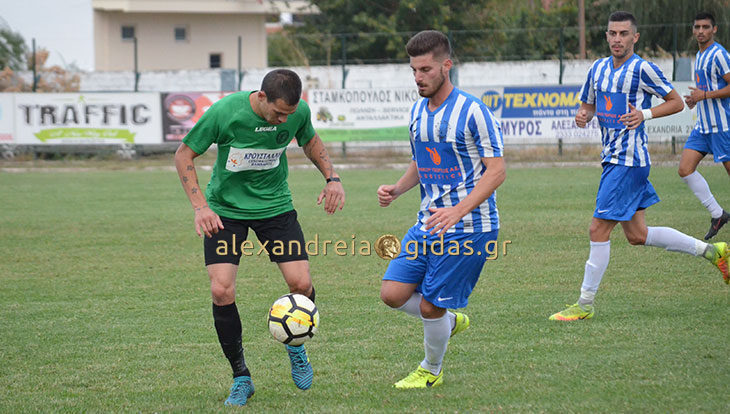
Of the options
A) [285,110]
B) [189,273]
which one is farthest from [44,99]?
[285,110]

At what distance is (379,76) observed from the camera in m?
25.9

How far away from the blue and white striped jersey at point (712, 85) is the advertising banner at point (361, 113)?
12591mm

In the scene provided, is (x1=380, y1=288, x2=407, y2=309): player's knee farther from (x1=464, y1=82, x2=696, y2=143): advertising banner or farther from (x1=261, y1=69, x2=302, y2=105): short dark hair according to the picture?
(x1=464, y1=82, x2=696, y2=143): advertising banner

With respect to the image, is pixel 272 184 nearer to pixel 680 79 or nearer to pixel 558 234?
pixel 558 234

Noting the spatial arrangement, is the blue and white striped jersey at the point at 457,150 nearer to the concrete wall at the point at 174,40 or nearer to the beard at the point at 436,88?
the beard at the point at 436,88

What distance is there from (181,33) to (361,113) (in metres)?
26.1

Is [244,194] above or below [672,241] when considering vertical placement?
above

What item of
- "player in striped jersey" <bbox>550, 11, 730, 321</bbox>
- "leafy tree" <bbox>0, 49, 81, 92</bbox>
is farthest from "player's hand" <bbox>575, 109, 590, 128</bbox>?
"leafy tree" <bbox>0, 49, 81, 92</bbox>

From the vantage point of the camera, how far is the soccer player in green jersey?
462 cm

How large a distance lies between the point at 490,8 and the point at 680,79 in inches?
583

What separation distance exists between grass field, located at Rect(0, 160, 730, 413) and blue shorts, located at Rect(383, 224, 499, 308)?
53 centimetres

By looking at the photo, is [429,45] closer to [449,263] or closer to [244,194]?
[449,263]

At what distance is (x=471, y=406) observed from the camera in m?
4.28

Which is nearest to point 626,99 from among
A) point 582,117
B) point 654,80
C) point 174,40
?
point 654,80
